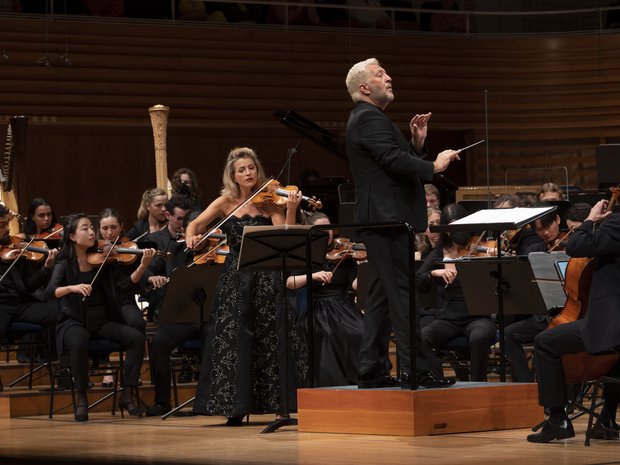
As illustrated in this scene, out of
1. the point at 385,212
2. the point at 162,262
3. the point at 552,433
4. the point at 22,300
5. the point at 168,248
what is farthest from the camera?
the point at 168,248

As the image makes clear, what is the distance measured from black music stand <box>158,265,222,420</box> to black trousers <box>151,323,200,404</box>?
0.70 ft

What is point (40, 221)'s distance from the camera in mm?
8023

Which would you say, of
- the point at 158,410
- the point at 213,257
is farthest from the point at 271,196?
the point at 158,410

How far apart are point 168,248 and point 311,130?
378 centimetres

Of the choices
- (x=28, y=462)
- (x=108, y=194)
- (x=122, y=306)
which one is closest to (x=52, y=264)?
(x=122, y=306)

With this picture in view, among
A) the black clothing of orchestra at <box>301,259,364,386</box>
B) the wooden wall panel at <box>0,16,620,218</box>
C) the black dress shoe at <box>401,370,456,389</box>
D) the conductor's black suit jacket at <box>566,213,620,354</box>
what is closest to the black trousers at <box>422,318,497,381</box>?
the black clothing of orchestra at <box>301,259,364,386</box>

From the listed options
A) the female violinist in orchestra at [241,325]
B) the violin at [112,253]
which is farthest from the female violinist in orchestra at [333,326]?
the violin at [112,253]

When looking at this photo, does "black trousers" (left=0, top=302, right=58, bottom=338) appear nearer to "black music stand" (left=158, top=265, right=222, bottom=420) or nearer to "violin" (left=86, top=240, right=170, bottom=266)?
"violin" (left=86, top=240, right=170, bottom=266)

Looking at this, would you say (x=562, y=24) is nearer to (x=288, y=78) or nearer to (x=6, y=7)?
(x=288, y=78)

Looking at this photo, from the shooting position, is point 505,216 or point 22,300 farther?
point 22,300

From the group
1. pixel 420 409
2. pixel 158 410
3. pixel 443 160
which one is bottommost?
pixel 158 410

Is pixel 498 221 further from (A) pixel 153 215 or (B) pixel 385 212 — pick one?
(A) pixel 153 215

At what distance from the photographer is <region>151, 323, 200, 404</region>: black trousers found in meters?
6.65

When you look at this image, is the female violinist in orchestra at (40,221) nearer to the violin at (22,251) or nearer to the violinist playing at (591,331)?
the violin at (22,251)
